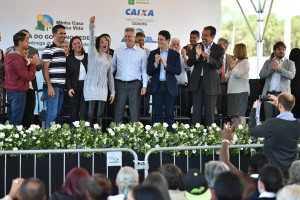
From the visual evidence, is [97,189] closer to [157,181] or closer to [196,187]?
[157,181]

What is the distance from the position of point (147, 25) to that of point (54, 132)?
6738mm

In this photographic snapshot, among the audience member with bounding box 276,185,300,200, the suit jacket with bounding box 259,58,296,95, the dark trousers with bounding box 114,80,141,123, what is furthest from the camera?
the suit jacket with bounding box 259,58,296,95

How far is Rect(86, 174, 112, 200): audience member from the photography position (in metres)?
4.62

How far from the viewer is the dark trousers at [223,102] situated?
12211 mm

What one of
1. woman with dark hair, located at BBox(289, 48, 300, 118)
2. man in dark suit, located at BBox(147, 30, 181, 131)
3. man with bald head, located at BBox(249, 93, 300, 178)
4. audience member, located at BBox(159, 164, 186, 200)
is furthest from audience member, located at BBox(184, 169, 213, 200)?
woman with dark hair, located at BBox(289, 48, 300, 118)

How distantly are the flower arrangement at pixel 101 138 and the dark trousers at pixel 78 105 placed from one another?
74.6 inches

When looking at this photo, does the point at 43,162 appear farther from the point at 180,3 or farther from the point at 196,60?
the point at 180,3

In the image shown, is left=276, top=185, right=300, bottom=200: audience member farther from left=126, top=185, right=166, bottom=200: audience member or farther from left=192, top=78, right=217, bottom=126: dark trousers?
left=192, top=78, right=217, bottom=126: dark trousers

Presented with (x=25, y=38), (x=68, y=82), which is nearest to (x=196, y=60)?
(x=68, y=82)

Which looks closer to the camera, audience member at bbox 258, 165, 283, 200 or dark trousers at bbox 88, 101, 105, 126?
audience member at bbox 258, 165, 283, 200

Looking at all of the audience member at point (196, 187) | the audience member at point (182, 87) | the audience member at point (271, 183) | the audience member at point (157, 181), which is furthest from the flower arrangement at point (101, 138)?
the audience member at point (182, 87)

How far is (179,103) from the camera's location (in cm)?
1241

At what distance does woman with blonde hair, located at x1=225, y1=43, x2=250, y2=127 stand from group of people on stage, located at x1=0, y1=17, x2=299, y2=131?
21mm

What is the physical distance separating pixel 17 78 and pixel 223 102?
455 cm
